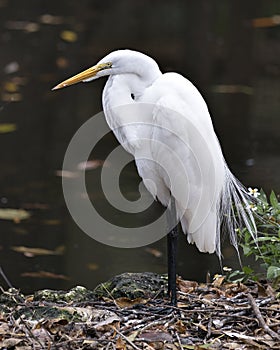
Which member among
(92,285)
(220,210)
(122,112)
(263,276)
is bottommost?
(92,285)

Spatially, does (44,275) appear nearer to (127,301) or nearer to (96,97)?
(127,301)

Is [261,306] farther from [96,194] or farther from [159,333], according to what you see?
[96,194]

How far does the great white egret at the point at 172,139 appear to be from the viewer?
311 cm

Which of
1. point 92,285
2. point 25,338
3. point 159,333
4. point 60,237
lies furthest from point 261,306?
point 60,237

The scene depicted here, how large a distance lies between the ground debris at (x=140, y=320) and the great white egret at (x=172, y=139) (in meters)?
0.14

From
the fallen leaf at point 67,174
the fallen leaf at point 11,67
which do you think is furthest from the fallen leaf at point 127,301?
the fallen leaf at point 11,67

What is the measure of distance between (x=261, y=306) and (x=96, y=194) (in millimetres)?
2402

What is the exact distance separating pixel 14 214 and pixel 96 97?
1.98m

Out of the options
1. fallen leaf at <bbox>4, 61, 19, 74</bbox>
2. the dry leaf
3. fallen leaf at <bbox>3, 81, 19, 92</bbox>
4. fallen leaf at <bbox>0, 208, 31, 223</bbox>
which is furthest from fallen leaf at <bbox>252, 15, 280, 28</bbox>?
the dry leaf

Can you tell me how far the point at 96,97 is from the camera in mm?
6832

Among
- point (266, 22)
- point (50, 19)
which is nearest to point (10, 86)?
point (50, 19)

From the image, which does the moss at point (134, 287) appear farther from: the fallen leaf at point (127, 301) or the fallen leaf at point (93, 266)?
the fallen leaf at point (93, 266)

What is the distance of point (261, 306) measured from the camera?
3037mm

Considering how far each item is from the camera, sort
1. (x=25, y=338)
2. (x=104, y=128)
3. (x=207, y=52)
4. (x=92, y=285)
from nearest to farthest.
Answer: (x=25, y=338), (x=92, y=285), (x=104, y=128), (x=207, y=52)
